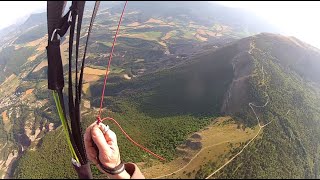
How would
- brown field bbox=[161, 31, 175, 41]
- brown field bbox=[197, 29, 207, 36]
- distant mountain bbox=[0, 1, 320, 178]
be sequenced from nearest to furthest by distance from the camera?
distant mountain bbox=[0, 1, 320, 178] < brown field bbox=[161, 31, 175, 41] < brown field bbox=[197, 29, 207, 36]

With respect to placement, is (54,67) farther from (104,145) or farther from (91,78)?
(91,78)

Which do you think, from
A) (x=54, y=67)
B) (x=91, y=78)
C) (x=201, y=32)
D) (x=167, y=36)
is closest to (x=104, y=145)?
(x=54, y=67)

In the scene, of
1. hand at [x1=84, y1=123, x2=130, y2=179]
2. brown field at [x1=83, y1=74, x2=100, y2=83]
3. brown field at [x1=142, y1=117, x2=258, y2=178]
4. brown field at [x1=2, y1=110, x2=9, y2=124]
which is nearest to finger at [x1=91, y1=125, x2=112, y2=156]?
hand at [x1=84, y1=123, x2=130, y2=179]

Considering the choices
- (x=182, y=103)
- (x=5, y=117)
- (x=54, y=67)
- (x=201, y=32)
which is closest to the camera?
(x=54, y=67)

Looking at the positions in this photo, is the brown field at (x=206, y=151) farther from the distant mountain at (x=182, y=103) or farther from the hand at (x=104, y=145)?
the hand at (x=104, y=145)

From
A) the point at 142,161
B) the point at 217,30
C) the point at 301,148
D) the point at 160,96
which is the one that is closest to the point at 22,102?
the point at 160,96

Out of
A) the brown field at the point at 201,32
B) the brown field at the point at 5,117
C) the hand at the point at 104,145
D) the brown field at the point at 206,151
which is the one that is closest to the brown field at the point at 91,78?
the brown field at the point at 5,117

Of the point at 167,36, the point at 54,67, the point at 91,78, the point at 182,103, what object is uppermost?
the point at 54,67

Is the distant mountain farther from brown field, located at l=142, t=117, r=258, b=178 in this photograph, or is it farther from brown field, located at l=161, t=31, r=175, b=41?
brown field, located at l=161, t=31, r=175, b=41
